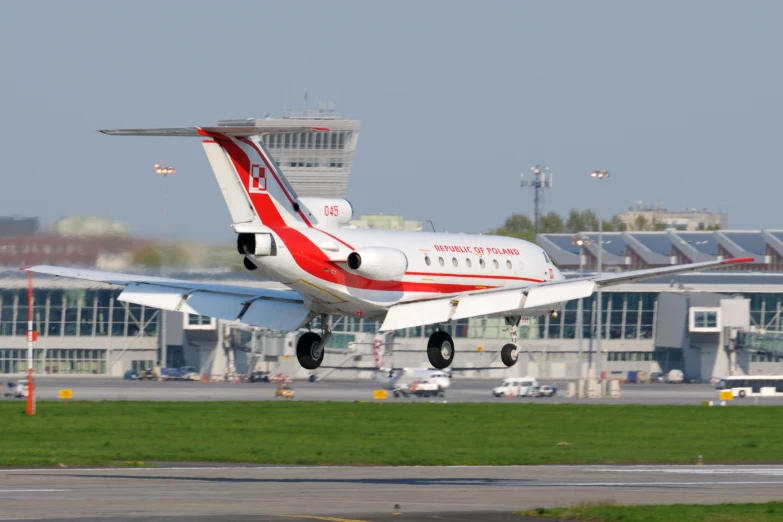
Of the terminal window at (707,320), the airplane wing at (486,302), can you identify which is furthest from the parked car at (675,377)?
the airplane wing at (486,302)

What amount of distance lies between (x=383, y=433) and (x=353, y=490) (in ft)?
73.6

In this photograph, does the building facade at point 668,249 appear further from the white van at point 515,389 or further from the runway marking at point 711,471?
the runway marking at point 711,471

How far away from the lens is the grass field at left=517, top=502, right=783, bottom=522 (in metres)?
31.0

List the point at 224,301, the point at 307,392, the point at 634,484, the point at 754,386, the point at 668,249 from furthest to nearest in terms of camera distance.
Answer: the point at 668,249 → the point at 754,386 → the point at 307,392 → the point at 634,484 → the point at 224,301

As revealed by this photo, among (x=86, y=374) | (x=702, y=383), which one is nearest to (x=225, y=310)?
(x=86, y=374)

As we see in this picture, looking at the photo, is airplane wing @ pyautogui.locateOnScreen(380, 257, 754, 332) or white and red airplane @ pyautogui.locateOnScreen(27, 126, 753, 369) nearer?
white and red airplane @ pyautogui.locateOnScreen(27, 126, 753, 369)

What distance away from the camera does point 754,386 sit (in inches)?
4222

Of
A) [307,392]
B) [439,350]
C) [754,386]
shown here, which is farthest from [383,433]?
[754,386]

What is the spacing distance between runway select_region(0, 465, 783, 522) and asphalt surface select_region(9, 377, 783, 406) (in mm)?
41855

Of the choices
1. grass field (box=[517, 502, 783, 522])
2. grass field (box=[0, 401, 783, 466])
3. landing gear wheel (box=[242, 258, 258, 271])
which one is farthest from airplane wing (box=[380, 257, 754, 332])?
grass field (box=[0, 401, 783, 466])

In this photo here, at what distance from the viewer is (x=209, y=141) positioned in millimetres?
Result: 35656

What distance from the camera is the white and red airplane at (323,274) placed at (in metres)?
36.4

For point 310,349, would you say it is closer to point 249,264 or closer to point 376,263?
Result: point 249,264

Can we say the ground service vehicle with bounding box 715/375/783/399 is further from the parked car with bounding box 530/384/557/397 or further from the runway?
the runway
